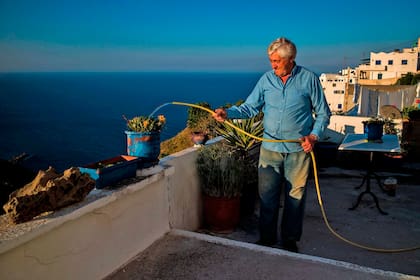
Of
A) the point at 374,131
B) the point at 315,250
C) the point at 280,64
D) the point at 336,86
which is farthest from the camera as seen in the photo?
the point at 336,86

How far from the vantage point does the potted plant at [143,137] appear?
2631 mm

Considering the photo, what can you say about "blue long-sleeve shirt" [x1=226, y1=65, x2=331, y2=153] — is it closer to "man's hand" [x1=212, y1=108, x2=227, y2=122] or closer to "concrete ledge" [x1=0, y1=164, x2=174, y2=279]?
"man's hand" [x1=212, y1=108, x2=227, y2=122]

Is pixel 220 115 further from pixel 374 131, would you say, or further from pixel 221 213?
pixel 374 131

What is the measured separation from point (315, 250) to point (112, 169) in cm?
190

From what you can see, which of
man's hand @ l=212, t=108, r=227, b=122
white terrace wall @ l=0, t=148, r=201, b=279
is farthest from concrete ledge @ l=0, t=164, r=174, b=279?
man's hand @ l=212, t=108, r=227, b=122

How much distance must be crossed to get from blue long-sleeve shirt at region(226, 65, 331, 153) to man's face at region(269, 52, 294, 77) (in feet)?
0.24

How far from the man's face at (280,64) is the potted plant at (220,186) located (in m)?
0.96

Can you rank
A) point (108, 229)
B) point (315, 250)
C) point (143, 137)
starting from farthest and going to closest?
point (315, 250), point (143, 137), point (108, 229)

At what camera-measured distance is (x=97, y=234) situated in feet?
7.00

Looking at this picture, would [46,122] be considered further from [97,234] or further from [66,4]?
[97,234]

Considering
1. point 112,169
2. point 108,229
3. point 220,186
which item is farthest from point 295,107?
point 108,229

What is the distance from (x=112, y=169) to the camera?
91.8 inches

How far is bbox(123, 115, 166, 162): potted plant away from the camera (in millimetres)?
2631

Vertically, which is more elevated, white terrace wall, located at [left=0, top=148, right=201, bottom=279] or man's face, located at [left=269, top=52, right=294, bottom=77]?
man's face, located at [left=269, top=52, right=294, bottom=77]
